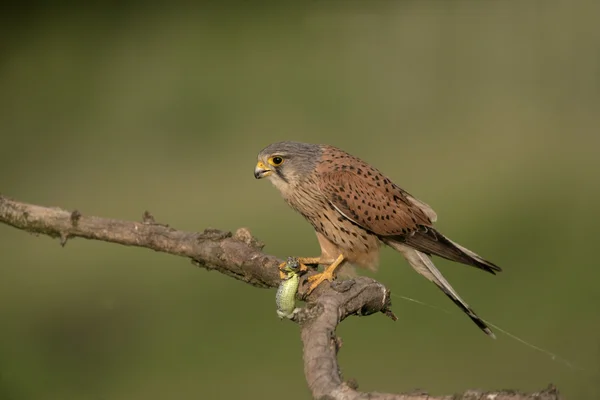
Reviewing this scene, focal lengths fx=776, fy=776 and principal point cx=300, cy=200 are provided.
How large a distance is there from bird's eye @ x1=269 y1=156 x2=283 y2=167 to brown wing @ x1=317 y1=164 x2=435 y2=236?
15cm

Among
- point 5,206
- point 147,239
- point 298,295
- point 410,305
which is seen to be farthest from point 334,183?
point 410,305

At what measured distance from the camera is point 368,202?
2.57 meters

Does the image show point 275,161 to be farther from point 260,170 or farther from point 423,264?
point 423,264

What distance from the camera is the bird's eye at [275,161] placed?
263 cm

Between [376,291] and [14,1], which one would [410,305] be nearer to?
[376,291]

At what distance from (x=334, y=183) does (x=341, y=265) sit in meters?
0.29

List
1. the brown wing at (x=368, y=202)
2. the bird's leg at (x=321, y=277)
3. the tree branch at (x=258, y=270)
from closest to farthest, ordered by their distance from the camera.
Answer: the tree branch at (x=258, y=270) < the bird's leg at (x=321, y=277) < the brown wing at (x=368, y=202)

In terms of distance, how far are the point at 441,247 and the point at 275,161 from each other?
2.05ft

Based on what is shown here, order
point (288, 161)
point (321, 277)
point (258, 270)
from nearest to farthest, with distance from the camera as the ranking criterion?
point (321, 277) → point (258, 270) → point (288, 161)

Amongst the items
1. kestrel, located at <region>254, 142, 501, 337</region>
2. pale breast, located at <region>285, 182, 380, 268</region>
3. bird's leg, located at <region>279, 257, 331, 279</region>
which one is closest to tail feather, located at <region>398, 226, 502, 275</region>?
kestrel, located at <region>254, 142, 501, 337</region>

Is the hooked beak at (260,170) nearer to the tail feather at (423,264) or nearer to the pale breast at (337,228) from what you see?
the pale breast at (337,228)

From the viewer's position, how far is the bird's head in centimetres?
261

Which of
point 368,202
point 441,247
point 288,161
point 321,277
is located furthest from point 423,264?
point 288,161

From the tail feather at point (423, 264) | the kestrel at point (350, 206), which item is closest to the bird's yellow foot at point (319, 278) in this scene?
the kestrel at point (350, 206)
